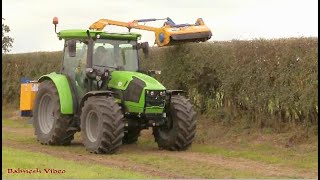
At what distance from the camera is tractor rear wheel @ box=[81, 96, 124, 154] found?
11.6 metres

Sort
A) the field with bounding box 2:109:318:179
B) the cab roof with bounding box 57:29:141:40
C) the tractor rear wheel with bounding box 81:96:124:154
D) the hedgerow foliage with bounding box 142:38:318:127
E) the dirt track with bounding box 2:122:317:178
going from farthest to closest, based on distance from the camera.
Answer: the hedgerow foliage with bounding box 142:38:318:127, the cab roof with bounding box 57:29:141:40, the tractor rear wheel with bounding box 81:96:124:154, the dirt track with bounding box 2:122:317:178, the field with bounding box 2:109:318:179

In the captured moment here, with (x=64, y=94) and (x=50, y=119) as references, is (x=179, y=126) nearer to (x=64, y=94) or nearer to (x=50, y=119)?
(x=64, y=94)

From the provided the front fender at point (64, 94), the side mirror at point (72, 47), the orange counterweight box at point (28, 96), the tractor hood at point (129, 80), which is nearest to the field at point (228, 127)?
the orange counterweight box at point (28, 96)

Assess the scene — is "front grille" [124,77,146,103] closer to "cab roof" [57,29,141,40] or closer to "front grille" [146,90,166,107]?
"front grille" [146,90,166,107]

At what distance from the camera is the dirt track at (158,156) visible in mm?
10297

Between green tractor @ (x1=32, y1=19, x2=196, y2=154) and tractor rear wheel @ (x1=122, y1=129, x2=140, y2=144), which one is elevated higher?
green tractor @ (x1=32, y1=19, x2=196, y2=154)

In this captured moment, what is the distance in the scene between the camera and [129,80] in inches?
484

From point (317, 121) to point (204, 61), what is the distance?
142 inches

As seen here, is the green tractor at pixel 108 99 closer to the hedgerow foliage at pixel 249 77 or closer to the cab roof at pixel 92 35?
the cab roof at pixel 92 35

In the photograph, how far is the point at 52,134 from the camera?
1327cm

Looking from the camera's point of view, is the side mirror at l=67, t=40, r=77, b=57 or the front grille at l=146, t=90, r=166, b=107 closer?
→ the front grille at l=146, t=90, r=166, b=107

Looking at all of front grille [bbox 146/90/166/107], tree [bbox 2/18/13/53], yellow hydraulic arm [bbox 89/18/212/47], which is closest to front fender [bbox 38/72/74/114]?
front grille [bbox 146/90/166/107]

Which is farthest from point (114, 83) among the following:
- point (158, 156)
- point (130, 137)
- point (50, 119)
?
point (50, 119)

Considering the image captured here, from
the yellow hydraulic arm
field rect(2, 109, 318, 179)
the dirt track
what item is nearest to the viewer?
field rect(2, 109, 318, 179)
